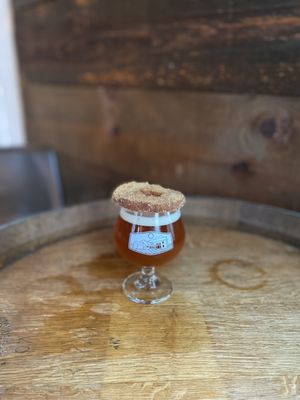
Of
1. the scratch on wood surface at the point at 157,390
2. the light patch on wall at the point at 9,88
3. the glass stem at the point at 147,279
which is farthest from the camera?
the light patch on wall at the point at 9,88

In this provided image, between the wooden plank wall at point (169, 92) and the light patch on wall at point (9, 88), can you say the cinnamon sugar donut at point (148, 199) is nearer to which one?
the wooden plank wall at point (169, 92)

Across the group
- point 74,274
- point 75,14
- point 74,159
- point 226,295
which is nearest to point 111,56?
point 75,14

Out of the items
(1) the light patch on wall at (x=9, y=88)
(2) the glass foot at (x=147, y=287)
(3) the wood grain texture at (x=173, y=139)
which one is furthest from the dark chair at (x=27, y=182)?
(2) the glass foot at (x=147, y=287)

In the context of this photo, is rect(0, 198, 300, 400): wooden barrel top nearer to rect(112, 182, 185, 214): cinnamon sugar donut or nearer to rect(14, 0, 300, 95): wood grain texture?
rect(112, 182, 185, 214): cinnamon sugar donut

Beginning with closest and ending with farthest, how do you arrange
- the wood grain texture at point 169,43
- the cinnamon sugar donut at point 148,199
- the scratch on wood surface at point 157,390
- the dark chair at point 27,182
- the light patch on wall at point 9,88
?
1. the scratch on wood surface at point 157,390
2. the cinnamon sugar donut at point 148,199
3. the wood grain texture at point 169,43
4. the dark chair at point 27,182
5. the light patch on wall at point 9,88

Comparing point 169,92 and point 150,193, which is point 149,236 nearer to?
point 150,193

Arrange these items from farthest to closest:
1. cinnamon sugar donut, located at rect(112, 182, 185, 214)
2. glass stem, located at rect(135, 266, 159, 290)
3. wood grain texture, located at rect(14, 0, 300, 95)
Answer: wood grain texture, located at rect(14, 0, 300, 95), glass stem, located at rect(135, 266, 159, 290), cinnamon sugar donut, located at rect(112, 182, 185, 214)

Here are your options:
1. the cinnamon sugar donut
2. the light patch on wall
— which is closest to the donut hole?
the cinnamon sugar donut
